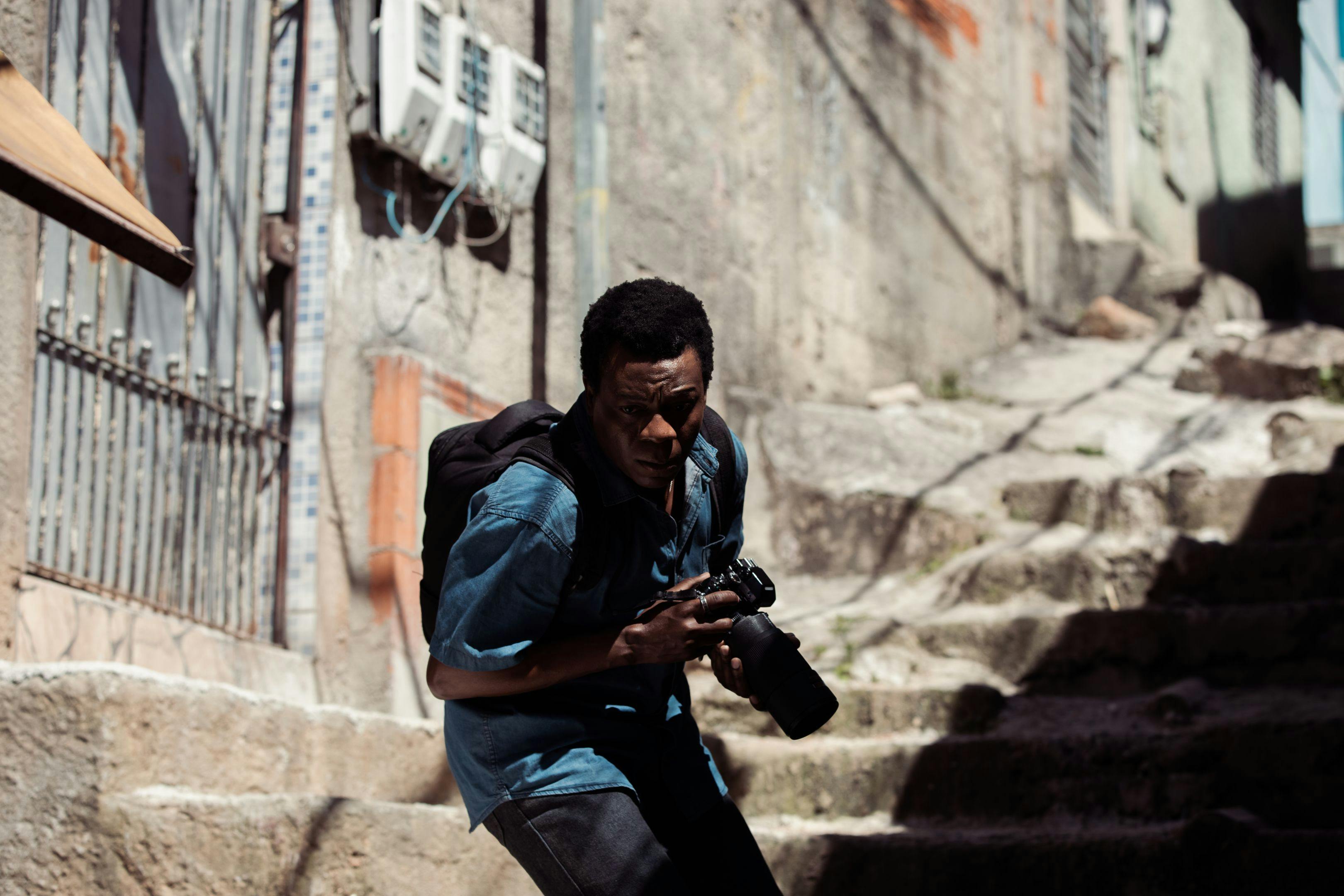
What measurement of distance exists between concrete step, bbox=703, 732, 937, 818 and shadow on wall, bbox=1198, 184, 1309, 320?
36.4 ft

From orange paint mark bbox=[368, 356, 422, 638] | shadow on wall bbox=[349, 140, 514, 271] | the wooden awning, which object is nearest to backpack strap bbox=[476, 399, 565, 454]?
the wooden awning

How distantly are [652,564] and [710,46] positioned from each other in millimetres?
5648

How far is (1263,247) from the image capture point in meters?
15.2

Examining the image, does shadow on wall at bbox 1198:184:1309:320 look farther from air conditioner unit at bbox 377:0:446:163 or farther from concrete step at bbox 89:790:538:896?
concrete step at bbox 89:790:538:896

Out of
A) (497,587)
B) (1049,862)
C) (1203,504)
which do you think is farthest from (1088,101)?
(497,587)

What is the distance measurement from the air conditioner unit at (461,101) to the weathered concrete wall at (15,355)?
1962 millimetres

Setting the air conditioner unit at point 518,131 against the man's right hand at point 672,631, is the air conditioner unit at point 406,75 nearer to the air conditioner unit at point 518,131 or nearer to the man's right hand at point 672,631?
the air conditioner unit at point 518,131

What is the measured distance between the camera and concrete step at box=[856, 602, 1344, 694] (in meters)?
4.58

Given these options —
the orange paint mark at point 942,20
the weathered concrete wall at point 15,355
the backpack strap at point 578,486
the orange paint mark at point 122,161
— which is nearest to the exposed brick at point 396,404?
the orange paint mark at point 122,161

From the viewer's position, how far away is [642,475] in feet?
6.82

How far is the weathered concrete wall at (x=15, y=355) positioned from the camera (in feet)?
10.6

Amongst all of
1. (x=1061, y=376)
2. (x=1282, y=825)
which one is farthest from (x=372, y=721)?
(x=1061, y=376)

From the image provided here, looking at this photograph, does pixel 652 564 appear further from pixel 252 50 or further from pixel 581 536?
pixel 252 50

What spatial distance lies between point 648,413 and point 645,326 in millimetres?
130
